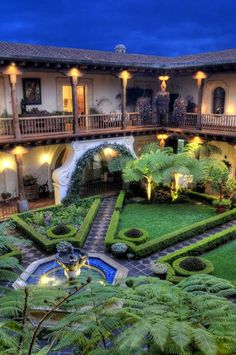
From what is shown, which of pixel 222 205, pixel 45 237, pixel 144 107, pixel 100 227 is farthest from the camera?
pixel 144 107

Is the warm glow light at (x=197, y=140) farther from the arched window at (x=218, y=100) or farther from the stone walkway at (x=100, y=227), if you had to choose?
the stone walkway at (x=100, y=227)

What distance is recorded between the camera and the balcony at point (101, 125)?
49.1 feet

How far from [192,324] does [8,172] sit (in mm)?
15333

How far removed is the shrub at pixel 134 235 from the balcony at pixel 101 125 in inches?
230

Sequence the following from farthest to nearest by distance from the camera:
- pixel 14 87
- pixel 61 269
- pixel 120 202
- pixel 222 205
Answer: pixel 120 202 → pixel 222 205 → pixel 14 87 → pixel 61 269

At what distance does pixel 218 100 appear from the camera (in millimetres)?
18672

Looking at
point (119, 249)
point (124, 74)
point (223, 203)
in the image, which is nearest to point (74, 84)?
point (124, 74)

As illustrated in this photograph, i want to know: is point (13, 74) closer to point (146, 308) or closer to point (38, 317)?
point (38, 317)

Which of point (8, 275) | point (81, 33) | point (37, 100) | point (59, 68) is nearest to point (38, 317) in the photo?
point (8, 275)

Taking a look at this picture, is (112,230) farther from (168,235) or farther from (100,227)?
(168,235)

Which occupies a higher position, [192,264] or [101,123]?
[101,123]

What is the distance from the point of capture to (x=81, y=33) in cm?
18388

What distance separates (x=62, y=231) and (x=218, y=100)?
11886 millimetres

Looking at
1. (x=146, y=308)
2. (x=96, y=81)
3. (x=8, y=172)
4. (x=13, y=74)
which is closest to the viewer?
(x=146, y=308)
